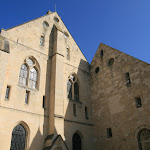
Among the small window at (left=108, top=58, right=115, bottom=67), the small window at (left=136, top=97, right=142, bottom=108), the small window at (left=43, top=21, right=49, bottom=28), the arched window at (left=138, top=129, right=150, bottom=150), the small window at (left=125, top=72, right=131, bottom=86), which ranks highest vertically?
the small window at (left=43, top=21, right=49, bottom=28)

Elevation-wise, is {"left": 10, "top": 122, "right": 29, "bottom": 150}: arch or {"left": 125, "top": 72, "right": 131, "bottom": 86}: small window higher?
{"left": 125, "top": 72, "right": 131, "bottom": 86}: small window

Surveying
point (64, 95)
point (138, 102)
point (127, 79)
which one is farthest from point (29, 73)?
point (138, 102)

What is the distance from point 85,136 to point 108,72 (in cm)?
593

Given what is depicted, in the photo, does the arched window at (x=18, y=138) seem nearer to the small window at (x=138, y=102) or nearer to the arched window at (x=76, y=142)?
the arched window at (x=76, y=142)

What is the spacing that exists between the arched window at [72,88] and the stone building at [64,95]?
3.7 inches

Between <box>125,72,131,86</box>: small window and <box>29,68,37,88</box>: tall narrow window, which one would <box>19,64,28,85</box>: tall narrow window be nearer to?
<box>29,68,37,88</box>: tall narrow window

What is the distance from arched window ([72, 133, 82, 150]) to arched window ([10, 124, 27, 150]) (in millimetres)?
4227

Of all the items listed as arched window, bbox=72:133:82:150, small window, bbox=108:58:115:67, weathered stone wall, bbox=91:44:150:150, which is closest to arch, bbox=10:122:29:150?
arched window, bbox=72:133:82:150

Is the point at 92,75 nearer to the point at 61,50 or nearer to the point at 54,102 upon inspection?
the point at 61,50

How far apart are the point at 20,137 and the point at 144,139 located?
836 centimetres

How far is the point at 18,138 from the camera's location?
488 inches

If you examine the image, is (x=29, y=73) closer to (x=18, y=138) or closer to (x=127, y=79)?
(x=18, y=138)

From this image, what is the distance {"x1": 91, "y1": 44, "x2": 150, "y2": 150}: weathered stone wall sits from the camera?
1362 cm

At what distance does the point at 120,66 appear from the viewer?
16.3 metres
